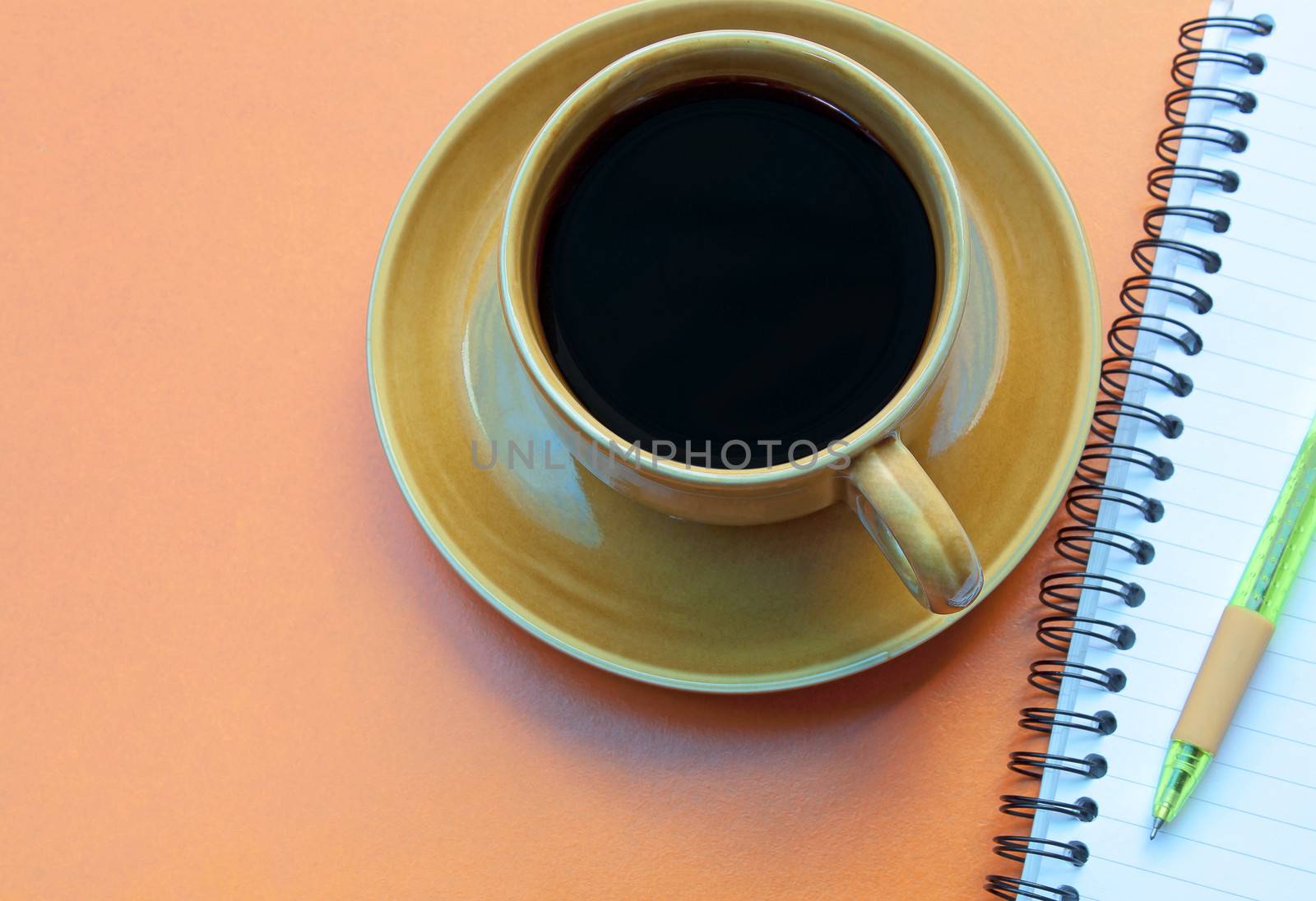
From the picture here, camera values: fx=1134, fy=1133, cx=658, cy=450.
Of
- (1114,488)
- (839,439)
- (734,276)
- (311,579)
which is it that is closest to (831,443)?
(839,439)

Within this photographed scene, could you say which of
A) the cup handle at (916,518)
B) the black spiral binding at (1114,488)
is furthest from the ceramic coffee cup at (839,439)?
the black spiral binding at (1114,488)

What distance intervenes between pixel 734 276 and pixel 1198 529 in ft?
1.06

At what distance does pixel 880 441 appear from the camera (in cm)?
49

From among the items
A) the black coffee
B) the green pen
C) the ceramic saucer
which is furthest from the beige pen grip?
the black coffee

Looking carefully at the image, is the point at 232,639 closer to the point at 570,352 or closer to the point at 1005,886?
the point at 570,352

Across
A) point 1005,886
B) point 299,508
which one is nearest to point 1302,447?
point 1005,886

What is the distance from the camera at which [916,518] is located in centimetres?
48

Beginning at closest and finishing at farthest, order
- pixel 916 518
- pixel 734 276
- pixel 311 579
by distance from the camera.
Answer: pixel 916 518
pixel 734 276
pixel 311 579

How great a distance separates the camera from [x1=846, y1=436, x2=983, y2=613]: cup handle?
0.48 metres

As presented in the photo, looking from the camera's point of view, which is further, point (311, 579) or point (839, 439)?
point (311, 579)

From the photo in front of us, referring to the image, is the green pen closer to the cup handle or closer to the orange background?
the orange background

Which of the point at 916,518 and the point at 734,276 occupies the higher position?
the point at 734,276

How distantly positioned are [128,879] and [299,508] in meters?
0.26

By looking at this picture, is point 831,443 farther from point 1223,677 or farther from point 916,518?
point 1223,677
